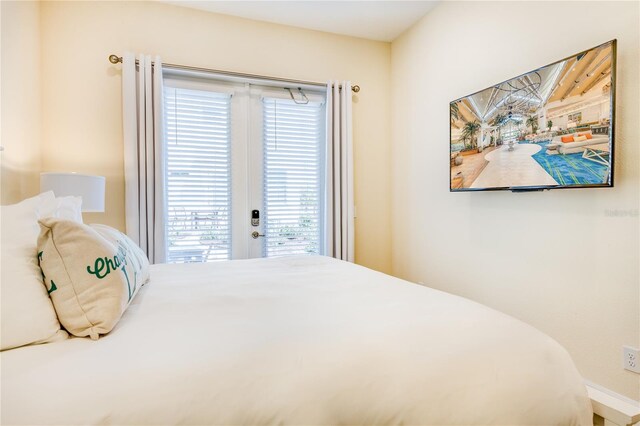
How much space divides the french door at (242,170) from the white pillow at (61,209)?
4.64 feet

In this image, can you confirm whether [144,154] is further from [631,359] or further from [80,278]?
[631,359]

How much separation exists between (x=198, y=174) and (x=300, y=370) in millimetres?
2569

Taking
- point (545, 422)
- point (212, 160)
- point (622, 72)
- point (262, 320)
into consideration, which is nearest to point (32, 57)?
point (212, 160)

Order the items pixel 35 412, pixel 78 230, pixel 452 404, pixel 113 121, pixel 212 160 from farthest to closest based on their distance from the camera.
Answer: pixel 212 160, pixel 113 121, pixel 78 230, pixel 452 404, pixel 35 412

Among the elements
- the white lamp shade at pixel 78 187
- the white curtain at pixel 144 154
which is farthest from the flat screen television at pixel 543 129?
the white lamp shade at pixel 78 187

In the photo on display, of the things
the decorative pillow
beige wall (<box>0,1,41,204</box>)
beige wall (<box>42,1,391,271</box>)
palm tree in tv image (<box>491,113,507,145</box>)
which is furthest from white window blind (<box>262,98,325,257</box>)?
the decorative pillow

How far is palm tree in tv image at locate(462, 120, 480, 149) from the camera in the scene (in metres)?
2.45

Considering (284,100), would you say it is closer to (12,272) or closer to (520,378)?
(12,272)

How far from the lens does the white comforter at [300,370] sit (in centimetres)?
71

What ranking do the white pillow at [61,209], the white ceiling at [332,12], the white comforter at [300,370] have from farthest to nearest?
the white ceiling at [332,12] → the white pillow at [61,209] → the white comforter at [300,370]

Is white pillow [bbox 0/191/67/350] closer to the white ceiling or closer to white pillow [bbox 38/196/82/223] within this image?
white pillow [bbox 38/196/82/223]

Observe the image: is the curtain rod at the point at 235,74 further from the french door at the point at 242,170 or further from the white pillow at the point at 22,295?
the white pillow at the point at 22,295

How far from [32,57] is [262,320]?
9.21 feet

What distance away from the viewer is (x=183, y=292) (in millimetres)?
1357
